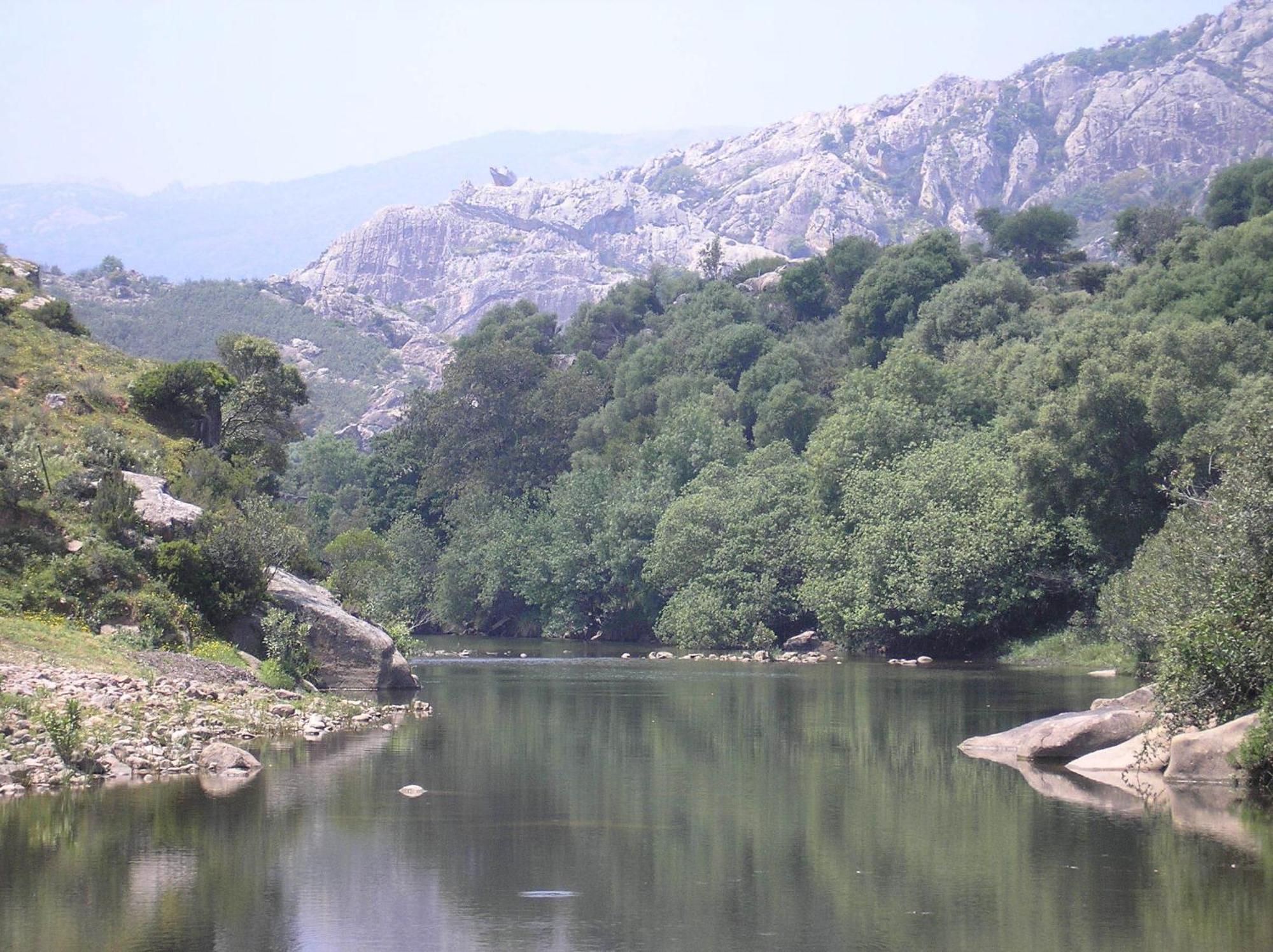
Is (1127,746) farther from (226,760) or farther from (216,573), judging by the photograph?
(216,573)

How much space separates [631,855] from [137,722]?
39.8ft

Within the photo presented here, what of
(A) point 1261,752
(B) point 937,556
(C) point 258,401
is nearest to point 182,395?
(C) point 258,401

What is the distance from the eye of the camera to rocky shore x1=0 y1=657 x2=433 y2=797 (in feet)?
80.1

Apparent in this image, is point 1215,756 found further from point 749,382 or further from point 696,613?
point 749,382

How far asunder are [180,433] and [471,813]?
37.3 metres

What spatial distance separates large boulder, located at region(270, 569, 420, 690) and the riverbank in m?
4.37

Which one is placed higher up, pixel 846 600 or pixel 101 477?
pixel 101 477

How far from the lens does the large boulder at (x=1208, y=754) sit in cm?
2470

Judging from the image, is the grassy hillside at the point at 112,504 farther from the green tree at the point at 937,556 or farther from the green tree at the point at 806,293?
the green tree at the point at 806,293

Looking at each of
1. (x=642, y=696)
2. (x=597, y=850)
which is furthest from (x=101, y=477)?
(x=597, y=850)

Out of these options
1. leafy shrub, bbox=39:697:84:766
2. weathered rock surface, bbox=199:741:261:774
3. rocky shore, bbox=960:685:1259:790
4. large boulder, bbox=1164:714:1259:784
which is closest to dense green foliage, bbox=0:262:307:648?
weathered rock surface, bbox=199:741:261:774

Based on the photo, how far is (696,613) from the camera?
74.6 metres

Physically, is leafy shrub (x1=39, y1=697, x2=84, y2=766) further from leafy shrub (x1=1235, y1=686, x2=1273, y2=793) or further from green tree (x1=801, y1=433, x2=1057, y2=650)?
green tree (x1=801, y1=433, x2=1057, y2=650)

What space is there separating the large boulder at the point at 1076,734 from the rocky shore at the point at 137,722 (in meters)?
15.1
